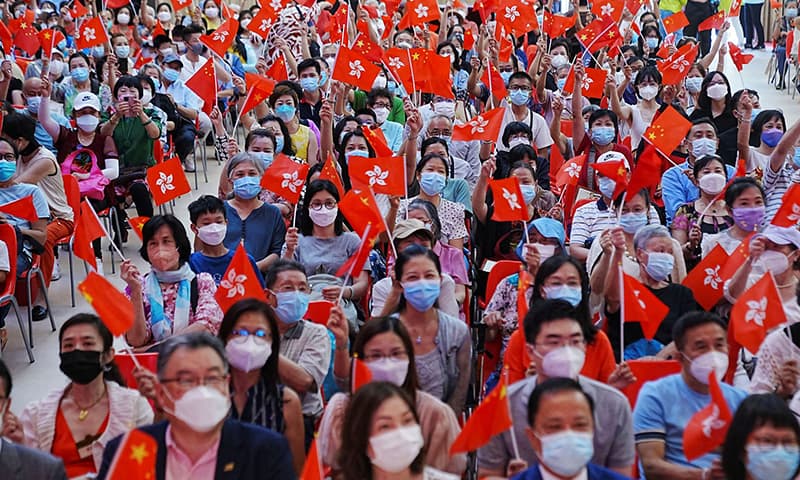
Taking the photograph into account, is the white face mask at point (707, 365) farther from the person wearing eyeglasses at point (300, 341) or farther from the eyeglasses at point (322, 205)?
the eyeglasses at point (322, 205)

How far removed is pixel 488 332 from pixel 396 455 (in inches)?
68.0

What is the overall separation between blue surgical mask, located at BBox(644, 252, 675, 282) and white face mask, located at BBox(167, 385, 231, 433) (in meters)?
2.23

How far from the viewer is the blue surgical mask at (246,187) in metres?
5.45

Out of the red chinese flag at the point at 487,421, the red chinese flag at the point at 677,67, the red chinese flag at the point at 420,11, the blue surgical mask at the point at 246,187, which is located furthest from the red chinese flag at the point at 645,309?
the red chinese flag at the point at 420,11

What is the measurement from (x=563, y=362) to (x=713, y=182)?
2548 millimetres

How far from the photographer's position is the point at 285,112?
713cm

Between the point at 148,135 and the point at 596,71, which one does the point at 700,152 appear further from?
the point at 148,135

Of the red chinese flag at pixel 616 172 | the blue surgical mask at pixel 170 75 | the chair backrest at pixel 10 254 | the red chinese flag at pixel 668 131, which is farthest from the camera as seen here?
the blue surgical mask at pixel 170 75

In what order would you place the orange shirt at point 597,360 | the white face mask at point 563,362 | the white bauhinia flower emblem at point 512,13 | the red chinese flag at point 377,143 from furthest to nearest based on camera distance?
the white bauhinia flower emblem at point 512,13 < the red chinese flag at point 377,143 < the orange shirt at point 597,360 < the white face mask at point 563,362

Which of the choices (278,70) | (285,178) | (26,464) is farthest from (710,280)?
(278,70)

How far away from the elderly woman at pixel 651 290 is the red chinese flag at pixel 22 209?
3.16 m

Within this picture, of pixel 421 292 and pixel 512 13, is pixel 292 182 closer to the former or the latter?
pixel 421 292

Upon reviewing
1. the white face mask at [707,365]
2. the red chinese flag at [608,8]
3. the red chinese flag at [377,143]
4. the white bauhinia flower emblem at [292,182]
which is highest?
the red chinese flag at [608,8]

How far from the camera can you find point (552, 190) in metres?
6.39
